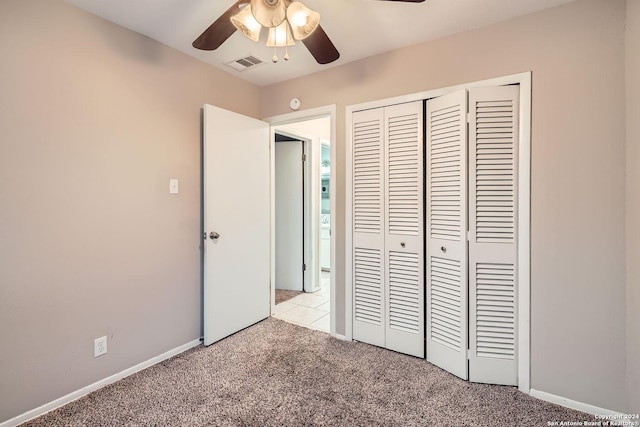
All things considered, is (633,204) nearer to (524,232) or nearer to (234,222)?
(524,232)

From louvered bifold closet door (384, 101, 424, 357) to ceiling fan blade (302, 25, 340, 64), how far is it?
2.39 feet

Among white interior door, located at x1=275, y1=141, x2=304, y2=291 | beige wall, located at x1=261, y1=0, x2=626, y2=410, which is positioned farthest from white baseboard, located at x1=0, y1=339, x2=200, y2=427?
beige wall, located at x1=261, y1=0, x2=626, y2=410

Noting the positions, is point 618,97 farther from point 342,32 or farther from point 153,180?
point 153,180

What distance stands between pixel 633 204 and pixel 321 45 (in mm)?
1894

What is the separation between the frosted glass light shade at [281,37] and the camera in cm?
169

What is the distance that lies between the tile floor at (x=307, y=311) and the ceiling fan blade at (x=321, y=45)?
229 cm

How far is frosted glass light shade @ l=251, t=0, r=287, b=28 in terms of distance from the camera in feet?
4.56

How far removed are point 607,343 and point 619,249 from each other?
535 millimetres

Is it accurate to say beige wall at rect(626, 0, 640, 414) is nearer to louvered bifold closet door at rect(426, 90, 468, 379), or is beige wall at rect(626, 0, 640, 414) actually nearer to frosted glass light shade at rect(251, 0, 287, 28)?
louvered bifold closet door at rect(426, 90, 468, 379)

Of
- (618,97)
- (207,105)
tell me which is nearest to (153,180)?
(207,105)

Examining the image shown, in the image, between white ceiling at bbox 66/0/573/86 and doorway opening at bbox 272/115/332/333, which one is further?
doorway opening at bbox 272/115/332/333

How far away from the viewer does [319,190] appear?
4.17 meters

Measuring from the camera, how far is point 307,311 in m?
3.41

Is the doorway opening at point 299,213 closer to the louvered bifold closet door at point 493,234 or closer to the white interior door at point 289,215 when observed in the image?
the white interior door at point 289,215
